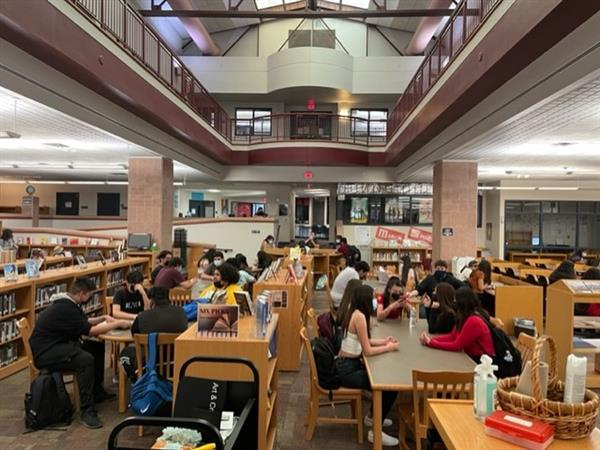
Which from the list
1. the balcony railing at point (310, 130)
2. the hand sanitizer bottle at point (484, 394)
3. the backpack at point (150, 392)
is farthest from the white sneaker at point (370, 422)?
the balcony railing at point (310, 130)

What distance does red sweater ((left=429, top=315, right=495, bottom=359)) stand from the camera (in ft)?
12.8

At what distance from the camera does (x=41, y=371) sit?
4.27 meters

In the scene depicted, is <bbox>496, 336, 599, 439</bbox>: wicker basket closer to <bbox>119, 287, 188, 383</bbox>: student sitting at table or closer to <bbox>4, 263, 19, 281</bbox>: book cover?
<bbox>119, 287, 188, 383</bbox>: student sitting at table

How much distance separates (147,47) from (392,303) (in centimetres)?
685

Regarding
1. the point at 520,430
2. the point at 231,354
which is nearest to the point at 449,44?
the point at 231,354

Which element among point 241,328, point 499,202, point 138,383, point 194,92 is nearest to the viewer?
point 241,328

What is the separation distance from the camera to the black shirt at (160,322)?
413 centimetres

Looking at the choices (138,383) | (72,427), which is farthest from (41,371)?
(138,383)

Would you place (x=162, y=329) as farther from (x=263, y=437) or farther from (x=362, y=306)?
(x=362, y=306)

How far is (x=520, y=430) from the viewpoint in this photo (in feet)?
5.85

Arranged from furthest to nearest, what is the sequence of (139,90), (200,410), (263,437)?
(139,90)
(263,437)
(200,410)

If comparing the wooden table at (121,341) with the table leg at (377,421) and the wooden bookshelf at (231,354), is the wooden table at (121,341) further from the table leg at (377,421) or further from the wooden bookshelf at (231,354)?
the table leg at (377,421)

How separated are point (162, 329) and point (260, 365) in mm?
1462

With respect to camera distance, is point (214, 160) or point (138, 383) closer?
point (138, 383)
